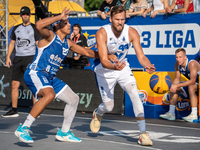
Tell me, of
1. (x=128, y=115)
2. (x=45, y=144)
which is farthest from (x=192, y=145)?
(x=128, y=115)

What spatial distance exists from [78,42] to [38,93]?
5.11 meters

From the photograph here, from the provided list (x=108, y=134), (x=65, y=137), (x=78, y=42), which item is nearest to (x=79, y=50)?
(x=65, y=137)

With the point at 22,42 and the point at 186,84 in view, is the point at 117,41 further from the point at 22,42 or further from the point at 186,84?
the point at 22,42

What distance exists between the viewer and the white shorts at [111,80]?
611 centimetres

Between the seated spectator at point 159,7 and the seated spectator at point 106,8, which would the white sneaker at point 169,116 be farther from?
the seated spectator at point 106,8

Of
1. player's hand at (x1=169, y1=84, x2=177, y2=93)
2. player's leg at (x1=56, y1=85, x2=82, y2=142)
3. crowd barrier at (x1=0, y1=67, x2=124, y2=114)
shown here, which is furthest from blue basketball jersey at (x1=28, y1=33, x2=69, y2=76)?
crowd barrier at (x1=0, y1=67, x2=124, y2=114)

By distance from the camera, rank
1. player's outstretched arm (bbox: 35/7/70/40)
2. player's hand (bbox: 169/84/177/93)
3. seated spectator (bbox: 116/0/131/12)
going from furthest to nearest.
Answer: seated spectator (bbox: 116/0/131/12) → player's hand (bbox: 169/84/177/93) → player's outstretched arm (bbox: 35/7/70/40)

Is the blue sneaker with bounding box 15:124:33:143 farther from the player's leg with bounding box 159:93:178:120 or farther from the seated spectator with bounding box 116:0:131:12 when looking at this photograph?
the seated spectator with bounding box 116:0:131:12

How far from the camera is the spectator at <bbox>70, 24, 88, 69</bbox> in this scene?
1072 cm

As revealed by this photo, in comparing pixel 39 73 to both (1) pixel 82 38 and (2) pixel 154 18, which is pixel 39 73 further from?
(2) pixel 154 18

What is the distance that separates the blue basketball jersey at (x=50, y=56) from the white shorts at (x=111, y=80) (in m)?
0.93

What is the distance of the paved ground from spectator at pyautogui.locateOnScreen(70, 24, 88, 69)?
2030 mm

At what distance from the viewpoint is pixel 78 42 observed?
10664 mm

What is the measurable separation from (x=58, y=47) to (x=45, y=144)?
1.56m
